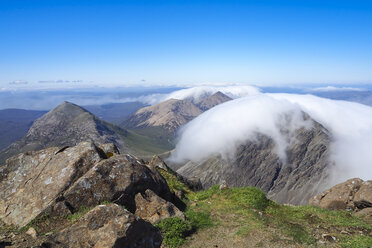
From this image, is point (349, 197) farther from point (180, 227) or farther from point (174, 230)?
point (174, 230)

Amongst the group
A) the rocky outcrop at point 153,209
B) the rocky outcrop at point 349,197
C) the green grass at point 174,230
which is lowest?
the rocky outcrop at point 349,197

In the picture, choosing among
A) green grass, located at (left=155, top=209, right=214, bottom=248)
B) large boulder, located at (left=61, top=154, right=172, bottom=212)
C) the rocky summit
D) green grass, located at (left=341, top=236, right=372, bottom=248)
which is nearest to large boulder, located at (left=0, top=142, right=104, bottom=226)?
the rocky summit

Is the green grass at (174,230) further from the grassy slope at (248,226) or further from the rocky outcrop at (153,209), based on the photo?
the rocky outcrop at (153,209)

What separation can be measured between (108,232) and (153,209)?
8.17 metres

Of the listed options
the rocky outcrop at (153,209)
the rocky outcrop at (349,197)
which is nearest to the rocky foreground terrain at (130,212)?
the rocky outcrop at (153,209)

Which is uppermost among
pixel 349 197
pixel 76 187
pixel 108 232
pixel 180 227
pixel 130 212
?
pixel 108 232

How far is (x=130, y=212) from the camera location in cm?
1305

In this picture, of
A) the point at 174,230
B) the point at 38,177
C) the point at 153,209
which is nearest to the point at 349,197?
the point at 174,230

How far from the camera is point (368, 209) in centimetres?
2664

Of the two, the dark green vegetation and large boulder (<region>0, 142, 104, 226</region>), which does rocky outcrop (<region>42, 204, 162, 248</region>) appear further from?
large boulder (<region>0, 142, 104, 226</region>)

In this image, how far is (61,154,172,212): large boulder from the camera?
1750cm

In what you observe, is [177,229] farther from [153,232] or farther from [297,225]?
[297,225]

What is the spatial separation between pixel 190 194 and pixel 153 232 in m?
17.0

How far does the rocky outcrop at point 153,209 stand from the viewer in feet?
59.7
